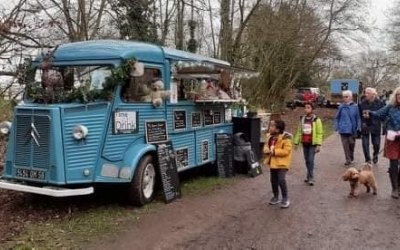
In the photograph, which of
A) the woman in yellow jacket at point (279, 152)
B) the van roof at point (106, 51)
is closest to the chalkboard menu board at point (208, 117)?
the van roof at point (106, 51)

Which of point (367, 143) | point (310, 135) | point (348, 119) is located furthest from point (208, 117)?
point (367, 143)

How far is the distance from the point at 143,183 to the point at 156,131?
0.87 meters

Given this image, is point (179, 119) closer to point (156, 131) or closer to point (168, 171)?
point (156, 131)

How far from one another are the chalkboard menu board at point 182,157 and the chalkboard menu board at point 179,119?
390mm

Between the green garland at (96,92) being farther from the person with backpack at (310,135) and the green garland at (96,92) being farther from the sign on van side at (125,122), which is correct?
the person with backpack at (310,135)

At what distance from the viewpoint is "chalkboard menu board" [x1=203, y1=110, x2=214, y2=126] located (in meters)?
10.3

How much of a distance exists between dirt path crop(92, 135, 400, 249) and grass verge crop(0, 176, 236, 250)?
208 millimetres

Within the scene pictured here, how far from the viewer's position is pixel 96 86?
778 centimetres

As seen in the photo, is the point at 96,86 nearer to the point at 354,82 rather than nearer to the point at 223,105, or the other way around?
the point at 223,105

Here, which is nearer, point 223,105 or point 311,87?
point 223,105

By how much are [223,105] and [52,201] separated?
438cm

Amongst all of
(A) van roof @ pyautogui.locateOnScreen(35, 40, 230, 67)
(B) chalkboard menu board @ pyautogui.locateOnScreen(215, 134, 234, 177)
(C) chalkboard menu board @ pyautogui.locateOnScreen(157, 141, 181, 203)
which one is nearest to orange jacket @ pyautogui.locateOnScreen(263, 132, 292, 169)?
(C) chalkboard menu board @ pyautogui.locateOnScreen(157, 141, 181, 203)

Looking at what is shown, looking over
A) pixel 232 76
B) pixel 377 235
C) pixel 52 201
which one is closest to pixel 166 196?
pixel 52 201

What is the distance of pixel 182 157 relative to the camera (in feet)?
30.5
